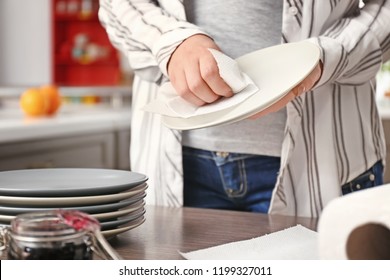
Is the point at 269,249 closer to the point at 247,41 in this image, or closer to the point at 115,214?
the point at 115,214

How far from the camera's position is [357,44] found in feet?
3.73

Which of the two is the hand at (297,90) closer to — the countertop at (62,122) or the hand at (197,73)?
the hand at (197,73)

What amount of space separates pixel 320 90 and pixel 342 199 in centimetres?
74

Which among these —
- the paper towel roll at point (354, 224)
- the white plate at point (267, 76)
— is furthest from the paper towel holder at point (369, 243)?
the white plate at point (267, 76)

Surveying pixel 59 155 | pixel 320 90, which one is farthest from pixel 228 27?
pixel 59 155

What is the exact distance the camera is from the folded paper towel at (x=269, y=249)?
71 cm

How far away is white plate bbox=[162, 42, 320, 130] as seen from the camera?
842 millimetres

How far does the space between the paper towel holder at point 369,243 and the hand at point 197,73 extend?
0.37m

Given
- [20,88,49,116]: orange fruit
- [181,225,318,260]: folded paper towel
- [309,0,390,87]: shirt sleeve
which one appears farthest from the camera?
[20,88,49,116]: orange fruit

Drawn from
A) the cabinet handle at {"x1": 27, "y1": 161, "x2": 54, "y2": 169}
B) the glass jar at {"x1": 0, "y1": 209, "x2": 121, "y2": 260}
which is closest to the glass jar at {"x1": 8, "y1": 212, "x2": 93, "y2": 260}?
the glass jar at {"x1": 0, "y1": 209, "x2": 121, "y2": 260}

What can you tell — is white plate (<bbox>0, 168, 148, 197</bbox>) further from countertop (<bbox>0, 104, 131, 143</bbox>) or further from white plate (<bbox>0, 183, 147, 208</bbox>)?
countertop (<bbox>0, 104, 131, 143</bbox>)

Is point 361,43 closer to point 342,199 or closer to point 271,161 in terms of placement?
point 271,161

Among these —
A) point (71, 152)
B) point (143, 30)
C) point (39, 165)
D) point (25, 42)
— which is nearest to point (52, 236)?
point (143, 30)

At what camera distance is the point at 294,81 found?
85cm
